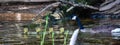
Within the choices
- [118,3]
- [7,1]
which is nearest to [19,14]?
[7,1]

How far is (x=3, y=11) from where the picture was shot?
604 inches

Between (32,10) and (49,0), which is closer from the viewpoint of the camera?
(32,10)

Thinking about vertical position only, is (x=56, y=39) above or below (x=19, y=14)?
below

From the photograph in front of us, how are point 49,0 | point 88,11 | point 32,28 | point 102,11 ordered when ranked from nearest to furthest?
point 32,28
point 102,11
point 88,11
point 49,0

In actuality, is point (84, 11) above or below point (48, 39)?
above

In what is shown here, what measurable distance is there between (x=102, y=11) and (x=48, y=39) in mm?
4373

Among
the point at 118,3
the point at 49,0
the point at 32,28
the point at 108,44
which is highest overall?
the point at 49,0

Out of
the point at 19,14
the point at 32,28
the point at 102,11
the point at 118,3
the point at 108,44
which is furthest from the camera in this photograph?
the point at 19,14

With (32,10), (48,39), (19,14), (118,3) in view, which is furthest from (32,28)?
(32,10)

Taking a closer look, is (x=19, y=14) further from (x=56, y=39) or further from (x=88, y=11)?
(x=56, y=39)

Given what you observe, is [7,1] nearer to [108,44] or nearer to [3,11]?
[3,11]

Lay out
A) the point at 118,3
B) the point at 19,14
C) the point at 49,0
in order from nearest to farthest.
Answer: the point at 118,3 → the point at 19,14 → the point at 49,0

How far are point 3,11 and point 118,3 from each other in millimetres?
6231

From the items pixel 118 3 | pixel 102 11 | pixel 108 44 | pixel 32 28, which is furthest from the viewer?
pixel 102 11
